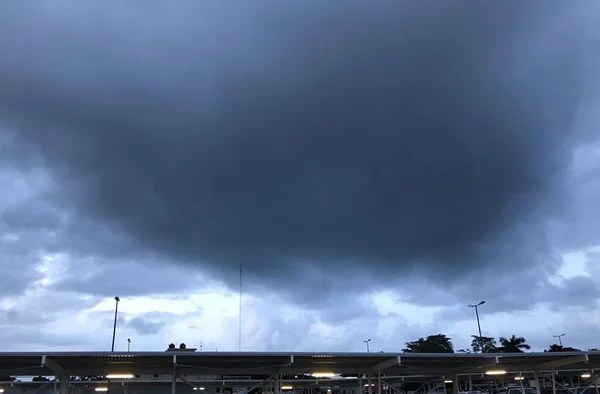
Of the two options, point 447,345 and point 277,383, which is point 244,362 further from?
point 447,345

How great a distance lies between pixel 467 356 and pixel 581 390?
24.3 meters

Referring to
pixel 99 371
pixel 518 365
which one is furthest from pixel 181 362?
pixel 518 365

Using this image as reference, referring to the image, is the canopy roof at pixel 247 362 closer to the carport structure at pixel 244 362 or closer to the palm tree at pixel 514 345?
the carport structure at pixel 244 362

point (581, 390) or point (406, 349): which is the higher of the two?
point (406, 349)

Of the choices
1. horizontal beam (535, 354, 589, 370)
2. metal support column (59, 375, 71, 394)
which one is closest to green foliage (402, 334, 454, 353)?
horizontal beam (535, 354, 589, 370)

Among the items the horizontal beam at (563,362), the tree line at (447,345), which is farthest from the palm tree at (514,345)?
the horizontal beam at (563,362)

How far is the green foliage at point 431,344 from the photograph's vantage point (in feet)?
337

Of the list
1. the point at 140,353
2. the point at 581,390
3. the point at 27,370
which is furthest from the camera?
the point at 581,390

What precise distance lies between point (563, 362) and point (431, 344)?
3020 inches

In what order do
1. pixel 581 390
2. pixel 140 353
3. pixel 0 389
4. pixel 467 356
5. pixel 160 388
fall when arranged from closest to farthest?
1. pixel 140 353
2. pixel 467 356
3. pixel 0 389
4. pixel 160 388
5. pixel 581 390

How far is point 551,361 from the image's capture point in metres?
32.5

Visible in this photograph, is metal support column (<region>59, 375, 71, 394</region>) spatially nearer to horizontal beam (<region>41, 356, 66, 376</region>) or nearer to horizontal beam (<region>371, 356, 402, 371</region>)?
horizontal beam (<region>41, 356, 66, 376</region>)

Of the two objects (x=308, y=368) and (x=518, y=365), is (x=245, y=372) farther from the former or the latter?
(x=518, y=365)

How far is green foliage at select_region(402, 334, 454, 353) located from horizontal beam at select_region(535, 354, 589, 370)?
230 ft
